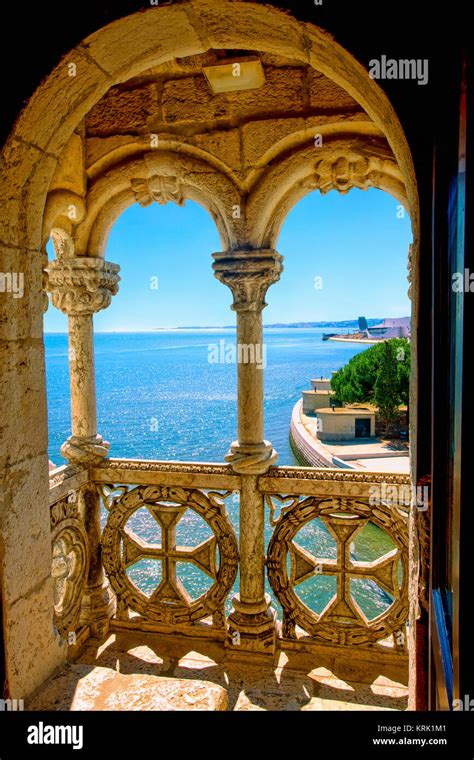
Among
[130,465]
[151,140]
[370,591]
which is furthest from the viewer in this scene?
[370,591]

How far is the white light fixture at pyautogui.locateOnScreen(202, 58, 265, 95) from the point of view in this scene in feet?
9.79

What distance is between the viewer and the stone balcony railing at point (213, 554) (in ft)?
11.1

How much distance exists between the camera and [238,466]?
Answer: 346 cm

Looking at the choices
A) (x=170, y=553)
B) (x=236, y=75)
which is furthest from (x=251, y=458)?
(x=236, y=75)

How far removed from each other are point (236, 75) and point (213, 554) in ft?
9.77

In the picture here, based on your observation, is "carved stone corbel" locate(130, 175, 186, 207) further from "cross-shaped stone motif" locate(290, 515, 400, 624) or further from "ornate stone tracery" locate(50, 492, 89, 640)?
"cross-shaped stone motif" locate(290, 515, 400, 624)

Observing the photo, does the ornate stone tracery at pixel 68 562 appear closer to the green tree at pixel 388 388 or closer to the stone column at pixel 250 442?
the stone column at pixel 250 442

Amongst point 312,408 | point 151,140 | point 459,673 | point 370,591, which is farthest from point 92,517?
point 312,408

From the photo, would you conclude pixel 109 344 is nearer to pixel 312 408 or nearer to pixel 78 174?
pixel 312 408

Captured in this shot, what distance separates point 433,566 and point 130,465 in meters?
2.64

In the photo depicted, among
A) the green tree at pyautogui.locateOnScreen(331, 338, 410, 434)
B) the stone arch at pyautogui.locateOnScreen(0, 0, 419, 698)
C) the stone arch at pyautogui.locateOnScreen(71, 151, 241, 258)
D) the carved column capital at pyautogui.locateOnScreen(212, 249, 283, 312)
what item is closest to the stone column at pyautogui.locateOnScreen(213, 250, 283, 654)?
the carved column capital at pyautogui.locateOnScreen(212, 249, 283, 312)

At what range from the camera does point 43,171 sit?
1.87 m

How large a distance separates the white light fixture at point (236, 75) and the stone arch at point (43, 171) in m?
1.28

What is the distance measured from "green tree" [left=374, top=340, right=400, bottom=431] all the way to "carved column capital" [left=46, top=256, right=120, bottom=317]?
1011 inches
